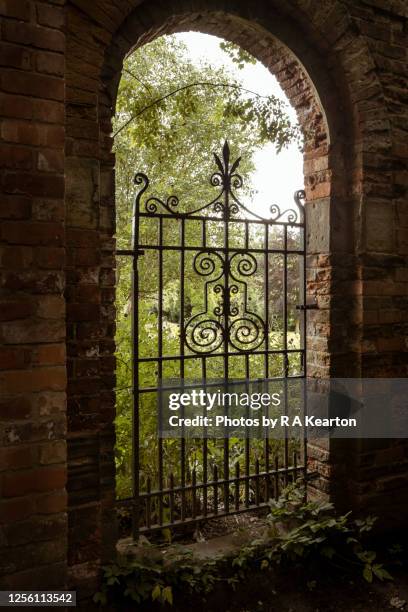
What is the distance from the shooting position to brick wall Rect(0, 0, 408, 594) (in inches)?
→ 84.6

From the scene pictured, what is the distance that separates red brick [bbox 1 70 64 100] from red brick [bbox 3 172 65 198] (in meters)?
0.34

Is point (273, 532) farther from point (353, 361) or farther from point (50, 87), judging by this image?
point (50, 87)

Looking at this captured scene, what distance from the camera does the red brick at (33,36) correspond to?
2.11 meters

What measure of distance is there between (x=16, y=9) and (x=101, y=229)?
1.08 metres

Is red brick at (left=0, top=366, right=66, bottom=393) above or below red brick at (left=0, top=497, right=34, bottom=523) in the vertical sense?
above

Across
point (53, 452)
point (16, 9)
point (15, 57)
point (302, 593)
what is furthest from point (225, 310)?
point (16, 9)

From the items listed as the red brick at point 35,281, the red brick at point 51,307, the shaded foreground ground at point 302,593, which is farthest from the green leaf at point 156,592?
the red brick at point 35,281

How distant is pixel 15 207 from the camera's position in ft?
7.00

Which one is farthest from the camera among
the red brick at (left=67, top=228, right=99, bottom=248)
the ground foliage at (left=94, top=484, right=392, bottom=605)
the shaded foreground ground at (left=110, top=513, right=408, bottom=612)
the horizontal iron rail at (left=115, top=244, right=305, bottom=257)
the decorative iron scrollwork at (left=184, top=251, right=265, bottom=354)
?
the decorative iron scrollwork at (left=184, top=251, right=265, bottom=354)

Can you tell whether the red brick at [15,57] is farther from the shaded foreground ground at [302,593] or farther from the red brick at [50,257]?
the shaded foreground ground at [302,593]

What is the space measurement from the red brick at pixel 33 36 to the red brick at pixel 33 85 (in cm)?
13

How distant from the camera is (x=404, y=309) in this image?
3.71 m

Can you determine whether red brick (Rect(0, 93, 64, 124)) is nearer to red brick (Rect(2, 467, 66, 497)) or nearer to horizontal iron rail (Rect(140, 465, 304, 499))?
red brick (Rect(2, 467, 66, 497))

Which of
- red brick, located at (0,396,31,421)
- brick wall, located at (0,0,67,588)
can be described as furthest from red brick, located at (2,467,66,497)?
red brick, located at (0,396,31,421)
